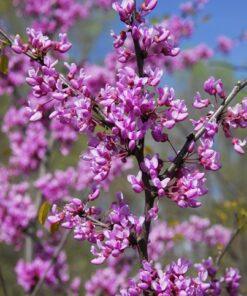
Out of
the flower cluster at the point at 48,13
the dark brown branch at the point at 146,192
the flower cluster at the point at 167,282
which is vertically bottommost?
the flower cluster at the point at 167,282

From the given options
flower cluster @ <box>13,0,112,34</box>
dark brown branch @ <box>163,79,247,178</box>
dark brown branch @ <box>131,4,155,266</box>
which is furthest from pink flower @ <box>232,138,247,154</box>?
flower cluster @ <box>13,0,112,34</box>

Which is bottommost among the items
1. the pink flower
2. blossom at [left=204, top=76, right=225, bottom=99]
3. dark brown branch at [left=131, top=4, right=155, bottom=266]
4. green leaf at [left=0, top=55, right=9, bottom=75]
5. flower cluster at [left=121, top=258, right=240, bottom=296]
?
flower cluster at [left=121, top=258, right=240, bottom=296]

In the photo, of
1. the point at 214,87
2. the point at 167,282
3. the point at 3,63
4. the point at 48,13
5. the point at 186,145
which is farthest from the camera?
the point at 48,13

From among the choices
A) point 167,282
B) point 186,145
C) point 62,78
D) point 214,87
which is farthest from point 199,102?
point 167,282

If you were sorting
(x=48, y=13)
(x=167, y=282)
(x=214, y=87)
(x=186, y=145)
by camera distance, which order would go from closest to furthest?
1. (x=167, y=282)
2. (x=186, y=145)
3. (x=214, y=87)
4. (x=48, y=13)

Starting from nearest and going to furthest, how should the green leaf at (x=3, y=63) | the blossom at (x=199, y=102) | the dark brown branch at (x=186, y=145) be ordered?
the dark brown branch at (x=186, y=145), the blossom at (x=199, y=102), the green leaf at (x=3, y=63)

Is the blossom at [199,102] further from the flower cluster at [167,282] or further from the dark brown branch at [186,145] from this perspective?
the flower cluster at [167,282]

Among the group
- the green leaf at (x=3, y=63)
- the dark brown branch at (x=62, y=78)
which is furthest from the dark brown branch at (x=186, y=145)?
the green leaf at (x=3, y=63)

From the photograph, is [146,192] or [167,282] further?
[146,192]

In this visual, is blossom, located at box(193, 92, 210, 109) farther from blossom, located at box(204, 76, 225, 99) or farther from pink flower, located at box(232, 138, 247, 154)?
pink flower, located at box(232, 138, 247, 154)

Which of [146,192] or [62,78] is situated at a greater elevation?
[62,78]

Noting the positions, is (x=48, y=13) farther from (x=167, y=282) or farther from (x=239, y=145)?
(x=167, y=282)

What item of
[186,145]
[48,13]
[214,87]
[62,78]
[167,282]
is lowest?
[167,282]
